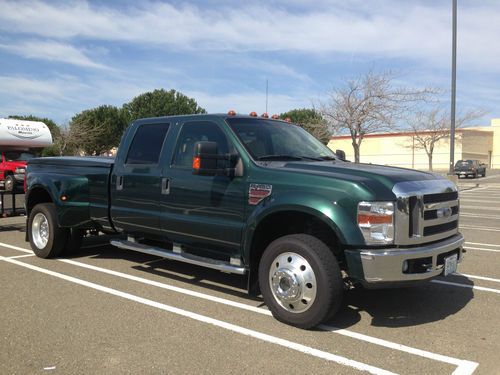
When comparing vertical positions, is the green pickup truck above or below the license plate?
above

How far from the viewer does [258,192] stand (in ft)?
15.7

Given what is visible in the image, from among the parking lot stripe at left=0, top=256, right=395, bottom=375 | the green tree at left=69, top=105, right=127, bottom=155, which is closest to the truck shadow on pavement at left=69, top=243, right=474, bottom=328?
the parking lot stripe at left=0, top=256, right=395, bottom=375

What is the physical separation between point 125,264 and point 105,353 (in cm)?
329

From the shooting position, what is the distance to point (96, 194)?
6.74 meters

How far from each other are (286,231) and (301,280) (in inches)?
27.3

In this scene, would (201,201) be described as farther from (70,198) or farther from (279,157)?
(70,198)

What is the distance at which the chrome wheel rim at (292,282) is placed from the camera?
4.41 m

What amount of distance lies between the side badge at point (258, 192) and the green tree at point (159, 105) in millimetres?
48255

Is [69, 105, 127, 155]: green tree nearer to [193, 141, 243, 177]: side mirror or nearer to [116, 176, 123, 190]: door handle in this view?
[116, 176, 123, 190]: door handle

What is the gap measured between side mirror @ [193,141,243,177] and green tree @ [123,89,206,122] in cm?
4796

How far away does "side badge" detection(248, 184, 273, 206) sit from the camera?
4.72 metres

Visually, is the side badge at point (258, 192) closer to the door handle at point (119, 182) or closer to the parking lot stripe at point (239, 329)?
the parking lot stripe at point (239, 329)

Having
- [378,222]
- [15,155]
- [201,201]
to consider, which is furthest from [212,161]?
[15,155]

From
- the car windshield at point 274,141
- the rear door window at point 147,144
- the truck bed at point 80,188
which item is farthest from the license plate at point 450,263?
the truck bed at point 80,188
